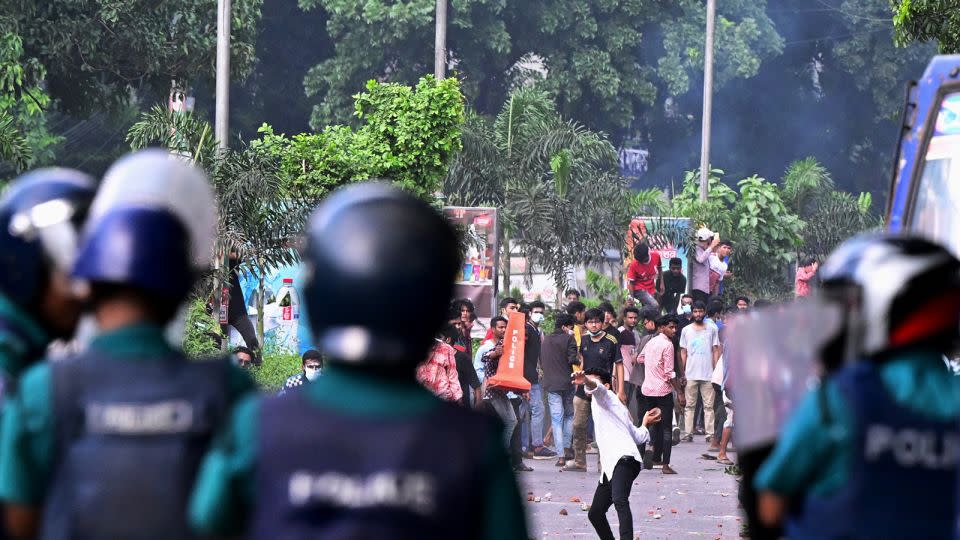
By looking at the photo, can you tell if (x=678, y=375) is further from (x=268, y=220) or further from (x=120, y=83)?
(x=120, y=83)

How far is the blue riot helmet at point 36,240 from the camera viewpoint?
3.65m

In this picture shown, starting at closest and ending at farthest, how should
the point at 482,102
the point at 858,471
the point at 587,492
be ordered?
the point at 858,471 < the point at 587,492 < the point at 482,102

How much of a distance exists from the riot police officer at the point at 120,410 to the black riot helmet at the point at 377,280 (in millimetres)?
422

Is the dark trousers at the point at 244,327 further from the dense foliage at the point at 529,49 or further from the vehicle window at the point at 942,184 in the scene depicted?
the dense foliage at the point at 529,49

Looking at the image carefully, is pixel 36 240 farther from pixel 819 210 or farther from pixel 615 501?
pixel 819 210

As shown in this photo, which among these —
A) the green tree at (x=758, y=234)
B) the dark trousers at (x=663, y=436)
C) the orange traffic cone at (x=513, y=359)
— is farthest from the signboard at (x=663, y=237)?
the orange traffic cone at (x=513, y=359)

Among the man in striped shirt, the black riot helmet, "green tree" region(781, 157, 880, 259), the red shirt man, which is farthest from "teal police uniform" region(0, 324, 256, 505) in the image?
"green tree" region(781, 157, 880, 259)

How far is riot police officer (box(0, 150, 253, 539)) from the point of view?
3.00 meters

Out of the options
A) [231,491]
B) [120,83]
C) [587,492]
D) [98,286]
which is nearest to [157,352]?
[98,286]

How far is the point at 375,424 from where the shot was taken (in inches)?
105

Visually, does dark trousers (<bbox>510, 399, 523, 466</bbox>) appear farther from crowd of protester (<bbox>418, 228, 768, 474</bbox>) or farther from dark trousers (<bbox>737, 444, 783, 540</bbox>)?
dark trousers (<bbox>737, 444, 783, 540</bbox>)

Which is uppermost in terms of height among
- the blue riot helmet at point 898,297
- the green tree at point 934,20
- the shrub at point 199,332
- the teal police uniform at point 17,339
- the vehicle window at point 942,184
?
the green tree at point 934,20

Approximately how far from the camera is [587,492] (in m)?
15.9

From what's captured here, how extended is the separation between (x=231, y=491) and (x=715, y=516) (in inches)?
464
